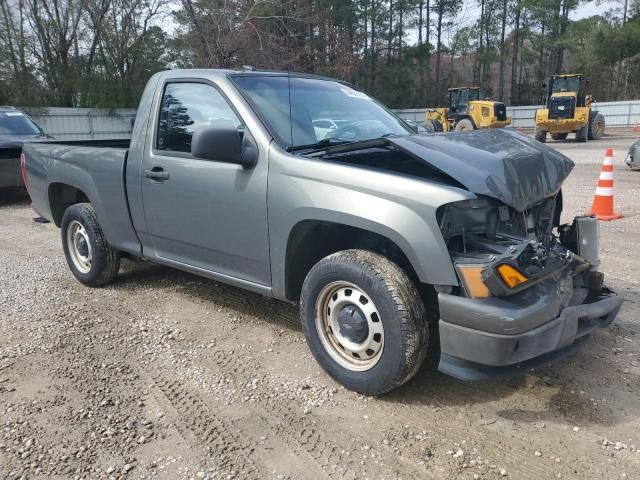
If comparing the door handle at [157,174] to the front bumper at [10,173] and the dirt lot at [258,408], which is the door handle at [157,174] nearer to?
the dirt lot at [258,408]

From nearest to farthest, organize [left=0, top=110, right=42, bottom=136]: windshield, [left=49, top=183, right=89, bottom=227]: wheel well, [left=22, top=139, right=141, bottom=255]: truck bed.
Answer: [left=22, top=139, right=141, bottom=255]: truck bed
[left=49, top=183, right=89, bottom=227]: wheel well
[left=0, top=110, right=42, bottom=136]: windshield

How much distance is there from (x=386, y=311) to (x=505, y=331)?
611mm

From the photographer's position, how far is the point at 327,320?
326 cm

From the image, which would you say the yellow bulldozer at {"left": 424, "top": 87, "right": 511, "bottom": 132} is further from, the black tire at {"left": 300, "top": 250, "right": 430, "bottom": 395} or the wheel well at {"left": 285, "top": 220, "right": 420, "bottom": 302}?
the black tire at {"left": 300, "top": 250, "right": 430, "bottom": 395}

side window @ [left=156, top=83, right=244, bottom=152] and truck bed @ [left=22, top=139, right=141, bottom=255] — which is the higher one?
side window @ [left=156, top=83, right=244, bottom=152]

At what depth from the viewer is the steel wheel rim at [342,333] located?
3035mm

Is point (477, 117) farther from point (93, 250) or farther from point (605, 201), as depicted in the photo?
point (93, 250)

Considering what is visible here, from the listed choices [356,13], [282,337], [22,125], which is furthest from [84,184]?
[356,13]

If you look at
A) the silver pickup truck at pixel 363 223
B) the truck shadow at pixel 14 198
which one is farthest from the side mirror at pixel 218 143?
the truck shadow at pixel 14 198

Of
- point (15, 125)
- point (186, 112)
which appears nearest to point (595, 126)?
point (15, 125)

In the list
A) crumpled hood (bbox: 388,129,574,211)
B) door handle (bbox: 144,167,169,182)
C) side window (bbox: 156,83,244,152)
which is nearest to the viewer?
crumpled hood (bbox: 388,129,574,211)

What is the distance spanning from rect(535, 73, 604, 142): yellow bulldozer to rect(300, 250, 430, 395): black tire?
2211 cm

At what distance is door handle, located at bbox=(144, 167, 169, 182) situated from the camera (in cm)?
404

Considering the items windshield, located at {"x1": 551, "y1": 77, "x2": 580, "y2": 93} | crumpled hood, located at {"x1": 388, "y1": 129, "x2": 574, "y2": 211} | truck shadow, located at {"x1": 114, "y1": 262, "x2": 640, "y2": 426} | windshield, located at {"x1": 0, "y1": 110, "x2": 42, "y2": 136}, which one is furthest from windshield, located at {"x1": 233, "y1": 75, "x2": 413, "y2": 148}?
windshield, located at {"x1": 551, "y1": 77, "x2": 580, "y2": 93}
